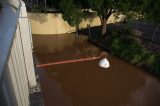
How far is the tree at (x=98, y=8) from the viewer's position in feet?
58.9

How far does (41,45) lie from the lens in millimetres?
20359

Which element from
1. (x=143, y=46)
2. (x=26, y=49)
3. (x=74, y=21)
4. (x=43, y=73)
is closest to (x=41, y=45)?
(x=74, y=21)

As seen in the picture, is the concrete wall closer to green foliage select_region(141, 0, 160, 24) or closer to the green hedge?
the green hedge

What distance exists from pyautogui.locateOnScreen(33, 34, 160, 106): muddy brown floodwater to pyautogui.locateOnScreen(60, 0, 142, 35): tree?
364 cm

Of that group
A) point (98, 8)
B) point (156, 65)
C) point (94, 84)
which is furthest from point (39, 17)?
point (156, 65)

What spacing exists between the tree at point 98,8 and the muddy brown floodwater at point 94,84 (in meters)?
3.64

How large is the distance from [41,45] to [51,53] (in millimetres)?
1903

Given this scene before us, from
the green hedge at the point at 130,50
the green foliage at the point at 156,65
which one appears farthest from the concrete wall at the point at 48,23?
the green foliage at the point at 156,65

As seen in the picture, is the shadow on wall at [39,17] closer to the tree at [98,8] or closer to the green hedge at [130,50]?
the tree at [98,8]

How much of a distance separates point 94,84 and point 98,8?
757 centimetres

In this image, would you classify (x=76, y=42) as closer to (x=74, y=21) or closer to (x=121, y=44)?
(x=74, y=21)

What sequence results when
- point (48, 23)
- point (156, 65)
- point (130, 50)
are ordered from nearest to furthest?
point (156, 65) < point (130, 50) < point (48, 23)

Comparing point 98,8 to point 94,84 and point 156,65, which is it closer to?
point 156,65

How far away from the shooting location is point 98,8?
19594mm
